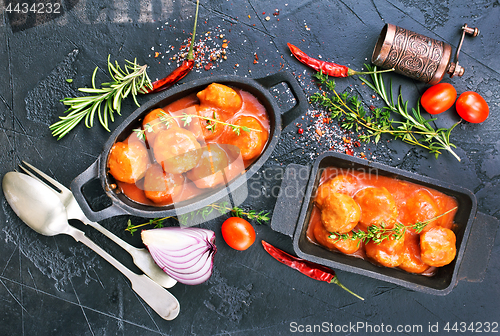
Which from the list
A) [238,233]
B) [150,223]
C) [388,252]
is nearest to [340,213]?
[388,252]

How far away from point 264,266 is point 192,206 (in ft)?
2.77

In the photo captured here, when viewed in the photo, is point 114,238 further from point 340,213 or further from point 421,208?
point 421,208

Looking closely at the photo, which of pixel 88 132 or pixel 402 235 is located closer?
pixel 402 235

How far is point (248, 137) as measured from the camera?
1.86 metres

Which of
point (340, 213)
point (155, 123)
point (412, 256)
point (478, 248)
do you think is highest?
point (155, 123)

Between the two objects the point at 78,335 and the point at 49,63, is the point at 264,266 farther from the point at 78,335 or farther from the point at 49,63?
the point at 49,63

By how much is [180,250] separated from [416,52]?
2.15m

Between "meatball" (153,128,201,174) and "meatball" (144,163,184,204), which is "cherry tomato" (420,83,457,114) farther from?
"meatball" (144,163,184,204)

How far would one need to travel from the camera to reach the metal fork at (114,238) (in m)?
2.21

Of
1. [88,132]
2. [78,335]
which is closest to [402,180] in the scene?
[88,132]

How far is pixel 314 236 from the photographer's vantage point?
216cm

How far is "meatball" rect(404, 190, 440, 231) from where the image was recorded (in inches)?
80.2

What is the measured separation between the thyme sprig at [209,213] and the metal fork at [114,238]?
0.43ft

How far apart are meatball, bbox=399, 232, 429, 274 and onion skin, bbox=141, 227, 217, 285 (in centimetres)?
132
